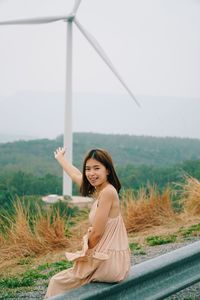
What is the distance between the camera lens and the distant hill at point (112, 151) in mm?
81606

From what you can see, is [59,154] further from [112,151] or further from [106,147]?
[112,151]

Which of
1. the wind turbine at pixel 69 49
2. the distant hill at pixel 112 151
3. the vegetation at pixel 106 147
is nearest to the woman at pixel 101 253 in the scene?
the wind turbine at pixel 69 49

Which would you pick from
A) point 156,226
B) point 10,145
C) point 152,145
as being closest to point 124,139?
point 152,145

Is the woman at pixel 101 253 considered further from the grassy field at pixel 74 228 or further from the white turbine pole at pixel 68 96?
the white turbine pole at pixel 68 96

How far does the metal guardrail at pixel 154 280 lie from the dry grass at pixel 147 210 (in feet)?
21.8

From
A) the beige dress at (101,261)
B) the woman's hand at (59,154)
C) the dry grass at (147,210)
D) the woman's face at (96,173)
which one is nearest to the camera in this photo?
the beige dress at (101,261)

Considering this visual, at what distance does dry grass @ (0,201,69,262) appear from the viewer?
10062 millimetres

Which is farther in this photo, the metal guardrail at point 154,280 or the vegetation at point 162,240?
the vegetation at point 162,240

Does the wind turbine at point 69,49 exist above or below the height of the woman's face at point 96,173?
above

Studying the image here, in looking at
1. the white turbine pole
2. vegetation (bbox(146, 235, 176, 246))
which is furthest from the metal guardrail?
the white turbine pole

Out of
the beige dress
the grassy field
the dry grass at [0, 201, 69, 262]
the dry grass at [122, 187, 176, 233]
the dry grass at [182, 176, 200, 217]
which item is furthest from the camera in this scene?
the dry grass at [182, 176, 200, 217]

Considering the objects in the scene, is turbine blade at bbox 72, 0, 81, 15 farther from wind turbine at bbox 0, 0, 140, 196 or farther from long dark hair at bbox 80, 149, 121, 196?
long dark hair at bbox 80, 149, 121, 196

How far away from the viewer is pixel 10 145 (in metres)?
105

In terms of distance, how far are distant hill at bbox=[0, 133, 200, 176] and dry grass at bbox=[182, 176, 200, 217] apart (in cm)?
6157
